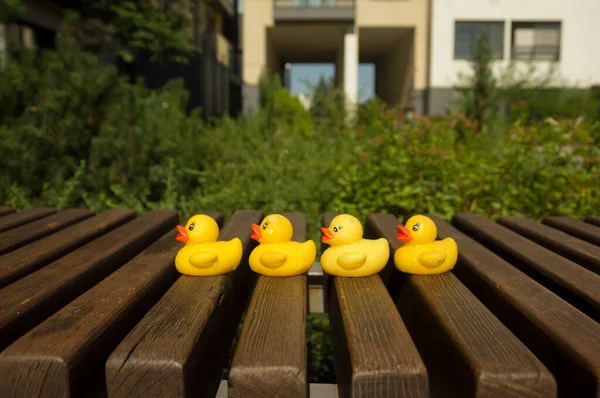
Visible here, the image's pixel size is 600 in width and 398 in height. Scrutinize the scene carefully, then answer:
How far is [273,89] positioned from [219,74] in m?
11.6

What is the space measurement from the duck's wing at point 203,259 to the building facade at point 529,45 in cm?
1926

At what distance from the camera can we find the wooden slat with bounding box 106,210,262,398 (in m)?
0.92

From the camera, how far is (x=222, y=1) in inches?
903

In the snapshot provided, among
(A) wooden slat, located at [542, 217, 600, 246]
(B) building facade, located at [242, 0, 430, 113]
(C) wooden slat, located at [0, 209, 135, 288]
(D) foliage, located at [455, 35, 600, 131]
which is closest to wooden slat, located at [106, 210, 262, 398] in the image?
(C) wooden slat, located at [0, 209, 135, 288]

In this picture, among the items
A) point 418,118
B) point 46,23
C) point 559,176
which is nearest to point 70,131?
point 418,118

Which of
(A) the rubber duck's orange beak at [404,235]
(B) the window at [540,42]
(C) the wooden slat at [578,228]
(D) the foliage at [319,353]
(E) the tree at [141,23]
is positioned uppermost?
(B) the window at [540,42]

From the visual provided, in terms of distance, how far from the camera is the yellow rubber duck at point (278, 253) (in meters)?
1.43

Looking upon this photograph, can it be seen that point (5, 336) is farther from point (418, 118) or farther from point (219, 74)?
point (219, 74)

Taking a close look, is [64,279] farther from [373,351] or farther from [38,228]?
[373,351]

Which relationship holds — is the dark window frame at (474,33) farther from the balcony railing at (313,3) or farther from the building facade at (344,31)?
the balcony railing at (313,3)

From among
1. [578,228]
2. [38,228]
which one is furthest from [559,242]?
[38,228]

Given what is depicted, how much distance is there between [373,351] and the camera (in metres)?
0.95

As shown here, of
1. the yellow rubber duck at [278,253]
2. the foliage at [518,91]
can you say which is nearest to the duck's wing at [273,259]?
the yellow rubber duck at [278,253]

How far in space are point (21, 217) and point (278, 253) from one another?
1271 millimetres
